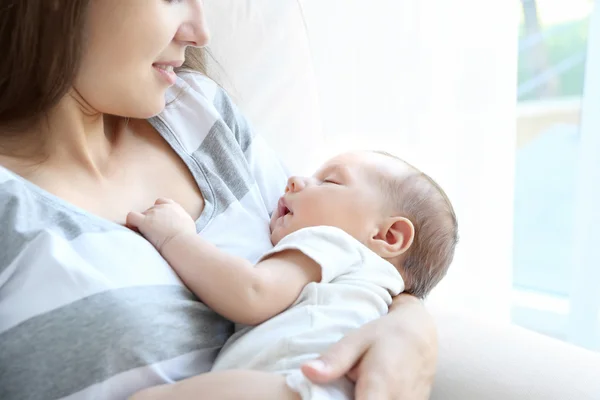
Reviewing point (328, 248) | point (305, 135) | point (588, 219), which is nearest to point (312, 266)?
point (328, 248)

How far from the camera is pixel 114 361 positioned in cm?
77

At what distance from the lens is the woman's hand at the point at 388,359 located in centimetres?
79

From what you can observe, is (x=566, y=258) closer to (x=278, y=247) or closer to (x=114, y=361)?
(x=278, y=247)

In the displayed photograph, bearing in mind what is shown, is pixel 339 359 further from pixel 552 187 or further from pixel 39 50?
pixel 552 187

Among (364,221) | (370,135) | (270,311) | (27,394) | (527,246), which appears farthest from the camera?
(527,246)

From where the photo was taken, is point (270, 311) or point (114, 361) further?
point (270, 311)

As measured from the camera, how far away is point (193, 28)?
995mm

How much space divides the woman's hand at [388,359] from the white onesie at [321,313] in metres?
0.02

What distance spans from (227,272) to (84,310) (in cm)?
19

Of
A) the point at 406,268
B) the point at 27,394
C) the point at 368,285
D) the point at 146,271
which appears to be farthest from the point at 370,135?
the point at 27,394

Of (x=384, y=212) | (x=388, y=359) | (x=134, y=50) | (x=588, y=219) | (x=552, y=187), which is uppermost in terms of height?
(x=134, y=50)

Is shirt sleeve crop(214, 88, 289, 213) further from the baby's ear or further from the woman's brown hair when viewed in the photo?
the woman's brown hair

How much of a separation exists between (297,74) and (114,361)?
0.85m

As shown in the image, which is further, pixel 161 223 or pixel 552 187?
pixel 552 187
